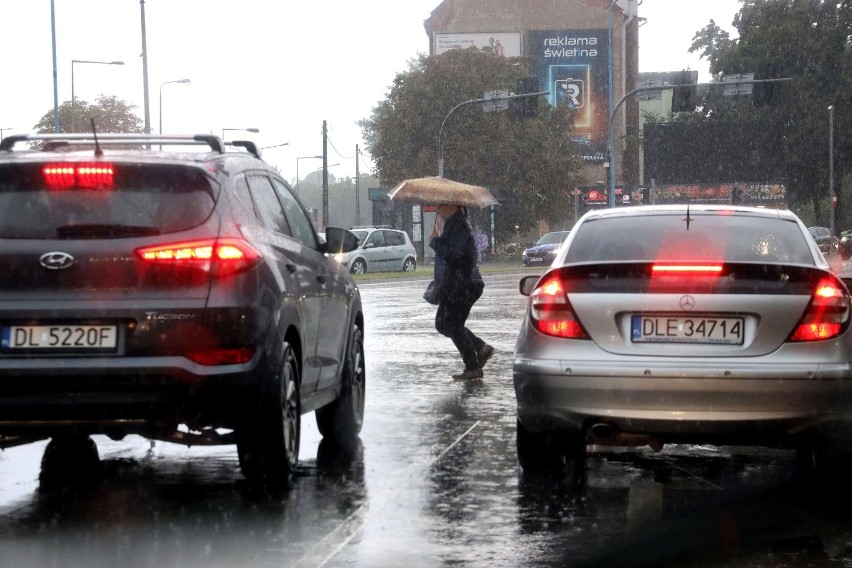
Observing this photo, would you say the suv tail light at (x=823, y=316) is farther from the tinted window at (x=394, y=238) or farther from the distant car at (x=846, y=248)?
the distant car at (x=846, y=248)

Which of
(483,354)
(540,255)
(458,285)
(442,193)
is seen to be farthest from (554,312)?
(540,255)

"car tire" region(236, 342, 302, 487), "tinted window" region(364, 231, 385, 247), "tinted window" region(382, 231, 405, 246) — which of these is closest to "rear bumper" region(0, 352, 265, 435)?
"car tire" region(236, 342, 302, 487)

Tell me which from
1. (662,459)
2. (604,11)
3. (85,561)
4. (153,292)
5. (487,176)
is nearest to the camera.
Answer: (85,561)

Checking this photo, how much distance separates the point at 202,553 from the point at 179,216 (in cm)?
162

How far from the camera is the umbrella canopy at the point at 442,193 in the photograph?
13.3m

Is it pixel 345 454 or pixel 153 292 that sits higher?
pixel 153 292

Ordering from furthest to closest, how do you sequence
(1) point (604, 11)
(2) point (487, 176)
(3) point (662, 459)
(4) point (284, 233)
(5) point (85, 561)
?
(1) point (604, 11)
(2) point (487, 176)
(3) point (662, 459)
(4) point (284, 233)
(5) point (85, 561)

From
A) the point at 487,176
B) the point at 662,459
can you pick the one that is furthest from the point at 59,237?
the point at 487,176

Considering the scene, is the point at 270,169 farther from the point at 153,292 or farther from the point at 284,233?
the point at 153,292

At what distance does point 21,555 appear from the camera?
5.71 meters

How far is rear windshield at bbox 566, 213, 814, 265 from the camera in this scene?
7.29 metres

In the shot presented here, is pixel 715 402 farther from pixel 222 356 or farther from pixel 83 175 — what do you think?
pixel 83 175

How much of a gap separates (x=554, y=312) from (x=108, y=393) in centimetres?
211

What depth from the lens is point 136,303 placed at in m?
6.39
